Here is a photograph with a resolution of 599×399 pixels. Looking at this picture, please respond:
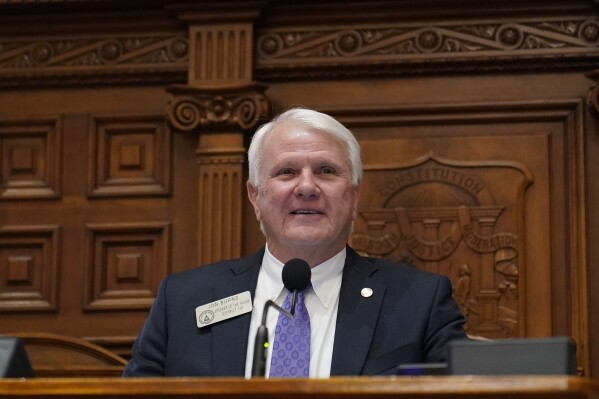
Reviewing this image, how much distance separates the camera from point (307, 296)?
141 inches

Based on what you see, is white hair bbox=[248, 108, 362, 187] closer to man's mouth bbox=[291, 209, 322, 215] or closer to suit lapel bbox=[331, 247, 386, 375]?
man's mouth bbox=[291, 209, 322, 215]

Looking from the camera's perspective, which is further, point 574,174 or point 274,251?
point 574,174

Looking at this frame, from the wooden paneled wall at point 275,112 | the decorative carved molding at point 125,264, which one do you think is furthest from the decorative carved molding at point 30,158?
the decorative carved molding at point 125,264

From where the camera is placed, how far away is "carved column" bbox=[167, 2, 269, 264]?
520cm

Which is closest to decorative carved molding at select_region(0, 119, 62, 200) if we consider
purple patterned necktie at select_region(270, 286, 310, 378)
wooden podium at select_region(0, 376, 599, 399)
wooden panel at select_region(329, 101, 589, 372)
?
wooden panel at select_region(329, 101, 589, 372)

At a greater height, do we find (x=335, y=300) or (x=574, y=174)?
(x=574, y=174)

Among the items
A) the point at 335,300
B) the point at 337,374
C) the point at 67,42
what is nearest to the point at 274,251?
the point at 335,300

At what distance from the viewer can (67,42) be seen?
5520 mm

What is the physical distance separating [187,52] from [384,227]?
1.23 metres

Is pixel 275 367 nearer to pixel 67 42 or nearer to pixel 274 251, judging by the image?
pixel 274 251

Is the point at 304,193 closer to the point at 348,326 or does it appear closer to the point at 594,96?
the point at 348,326

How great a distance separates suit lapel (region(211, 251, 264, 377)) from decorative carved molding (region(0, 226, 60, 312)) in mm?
1863

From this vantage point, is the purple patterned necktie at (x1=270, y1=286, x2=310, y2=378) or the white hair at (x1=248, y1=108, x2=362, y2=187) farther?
the white hair at (x1=248, y1=108, x2=362, y2=187)

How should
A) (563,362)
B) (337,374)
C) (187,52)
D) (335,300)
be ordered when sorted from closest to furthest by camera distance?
(563,362) < (337,374) < (335,300) < (187,52)
